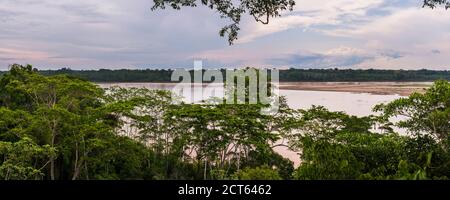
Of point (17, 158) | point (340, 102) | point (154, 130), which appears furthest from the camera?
point (340, 102)

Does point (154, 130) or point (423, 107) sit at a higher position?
point (423, 107)

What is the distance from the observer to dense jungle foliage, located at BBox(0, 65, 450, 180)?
13.5 metres

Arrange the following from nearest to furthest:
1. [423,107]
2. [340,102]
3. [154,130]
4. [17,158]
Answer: [423,107], [17,158], [154,130], [340,102]

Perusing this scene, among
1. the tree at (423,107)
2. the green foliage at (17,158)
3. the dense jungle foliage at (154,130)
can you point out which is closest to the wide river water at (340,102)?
the dense jungle foliage at (154,130)

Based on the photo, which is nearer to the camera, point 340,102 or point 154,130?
point 154,130

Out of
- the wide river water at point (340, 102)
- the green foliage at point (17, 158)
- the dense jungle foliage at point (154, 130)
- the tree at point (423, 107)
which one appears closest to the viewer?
the tree at point (423, 107)

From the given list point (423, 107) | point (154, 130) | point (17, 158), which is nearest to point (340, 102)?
point (154, 130)

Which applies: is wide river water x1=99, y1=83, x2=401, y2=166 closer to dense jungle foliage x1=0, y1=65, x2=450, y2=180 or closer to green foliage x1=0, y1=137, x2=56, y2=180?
dense jungle foliage x1=0, y1=65, x2=450, y2=180

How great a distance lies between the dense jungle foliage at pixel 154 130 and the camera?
1354cm

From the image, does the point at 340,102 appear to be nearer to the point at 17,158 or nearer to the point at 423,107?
the point at 423,107

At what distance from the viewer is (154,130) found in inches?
883

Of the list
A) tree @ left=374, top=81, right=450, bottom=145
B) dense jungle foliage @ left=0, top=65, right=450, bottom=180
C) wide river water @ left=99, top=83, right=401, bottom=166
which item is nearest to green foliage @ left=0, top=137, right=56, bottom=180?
dense jungle foliage @ left=0, top=65, right=450, bottom=180

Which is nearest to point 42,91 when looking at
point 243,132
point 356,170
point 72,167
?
point 72,167

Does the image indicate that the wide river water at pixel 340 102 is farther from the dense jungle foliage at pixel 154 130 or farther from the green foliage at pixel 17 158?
the green foliage at pixel 17 158
